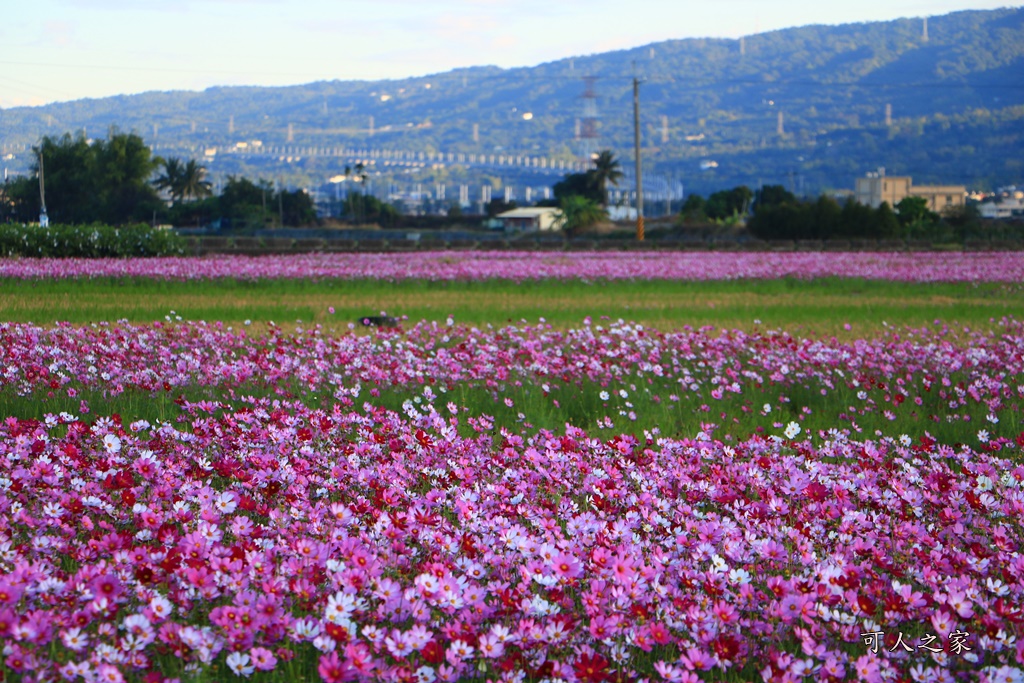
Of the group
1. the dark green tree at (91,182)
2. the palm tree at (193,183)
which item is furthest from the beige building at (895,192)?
the dark green tree at (91,182)

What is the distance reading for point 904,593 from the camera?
3098 millimetres

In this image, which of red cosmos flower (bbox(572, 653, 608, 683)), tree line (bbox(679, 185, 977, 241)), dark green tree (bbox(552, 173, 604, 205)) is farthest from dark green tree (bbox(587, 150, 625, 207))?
red cosmos flower (bbox(572, 653, 608, 683))

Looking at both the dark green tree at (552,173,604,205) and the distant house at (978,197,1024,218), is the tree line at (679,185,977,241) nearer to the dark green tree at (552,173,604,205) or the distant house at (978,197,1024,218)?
the dark green tree at (552,173,604,205)

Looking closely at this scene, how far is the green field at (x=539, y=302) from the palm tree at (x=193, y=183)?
10607cm

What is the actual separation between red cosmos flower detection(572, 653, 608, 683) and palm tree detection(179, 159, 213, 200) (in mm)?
125113

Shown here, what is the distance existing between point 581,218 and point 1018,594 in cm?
6531

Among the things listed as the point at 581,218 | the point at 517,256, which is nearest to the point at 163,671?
the point at 517,256

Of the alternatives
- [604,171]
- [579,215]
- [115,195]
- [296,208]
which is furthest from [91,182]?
[604,171]

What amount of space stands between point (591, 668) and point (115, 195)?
202 ft

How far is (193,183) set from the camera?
4904 inches

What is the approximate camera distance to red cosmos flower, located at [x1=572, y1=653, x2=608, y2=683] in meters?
2.62

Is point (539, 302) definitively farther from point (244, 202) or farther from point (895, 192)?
point (895, 192)

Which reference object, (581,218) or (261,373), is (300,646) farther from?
(581,218)

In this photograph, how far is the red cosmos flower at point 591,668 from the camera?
2619 millimetres
